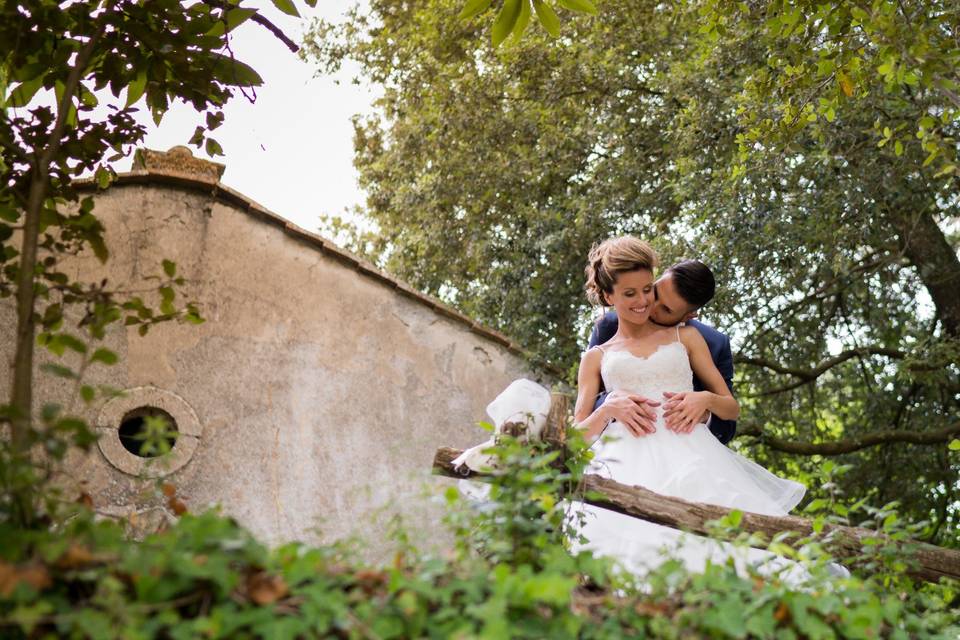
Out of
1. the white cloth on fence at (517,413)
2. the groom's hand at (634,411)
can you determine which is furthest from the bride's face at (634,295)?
the white cloth on fence at (517,413)

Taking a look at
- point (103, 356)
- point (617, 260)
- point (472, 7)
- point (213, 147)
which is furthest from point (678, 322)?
point (103, 356)

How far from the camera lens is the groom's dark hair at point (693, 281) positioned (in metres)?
4.55

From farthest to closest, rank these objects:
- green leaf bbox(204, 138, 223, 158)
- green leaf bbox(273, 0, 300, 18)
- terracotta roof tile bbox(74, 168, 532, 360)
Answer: terracotta roof tile bbox(74, 168, 532, 360), green leaf bbox(204, 138, 223, 158), green leaf bbox(273, 0, 300, 18)

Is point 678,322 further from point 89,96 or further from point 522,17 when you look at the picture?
point 89,96

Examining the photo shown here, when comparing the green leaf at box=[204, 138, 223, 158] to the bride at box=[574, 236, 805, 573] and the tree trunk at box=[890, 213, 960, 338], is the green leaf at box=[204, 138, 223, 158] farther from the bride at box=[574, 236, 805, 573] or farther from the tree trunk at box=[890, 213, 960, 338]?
the tree trunk at box=[890, 213, 960, 338]

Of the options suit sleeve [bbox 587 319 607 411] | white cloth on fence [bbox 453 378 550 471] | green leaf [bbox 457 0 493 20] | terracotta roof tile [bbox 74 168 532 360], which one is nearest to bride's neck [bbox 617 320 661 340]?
suit sleeve [bbox 587 319 607 411]

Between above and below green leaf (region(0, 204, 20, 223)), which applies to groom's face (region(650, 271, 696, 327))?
above

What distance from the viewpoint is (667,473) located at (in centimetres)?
420

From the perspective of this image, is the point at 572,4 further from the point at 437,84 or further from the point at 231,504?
the point at 437,84

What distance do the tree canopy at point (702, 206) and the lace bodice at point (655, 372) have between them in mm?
2767

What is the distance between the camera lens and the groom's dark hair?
14.9 ft

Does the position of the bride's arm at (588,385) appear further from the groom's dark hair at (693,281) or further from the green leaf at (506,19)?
the green leaf at (506,19)

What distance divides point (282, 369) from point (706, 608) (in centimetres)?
600

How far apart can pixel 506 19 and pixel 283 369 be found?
510 centimetres
